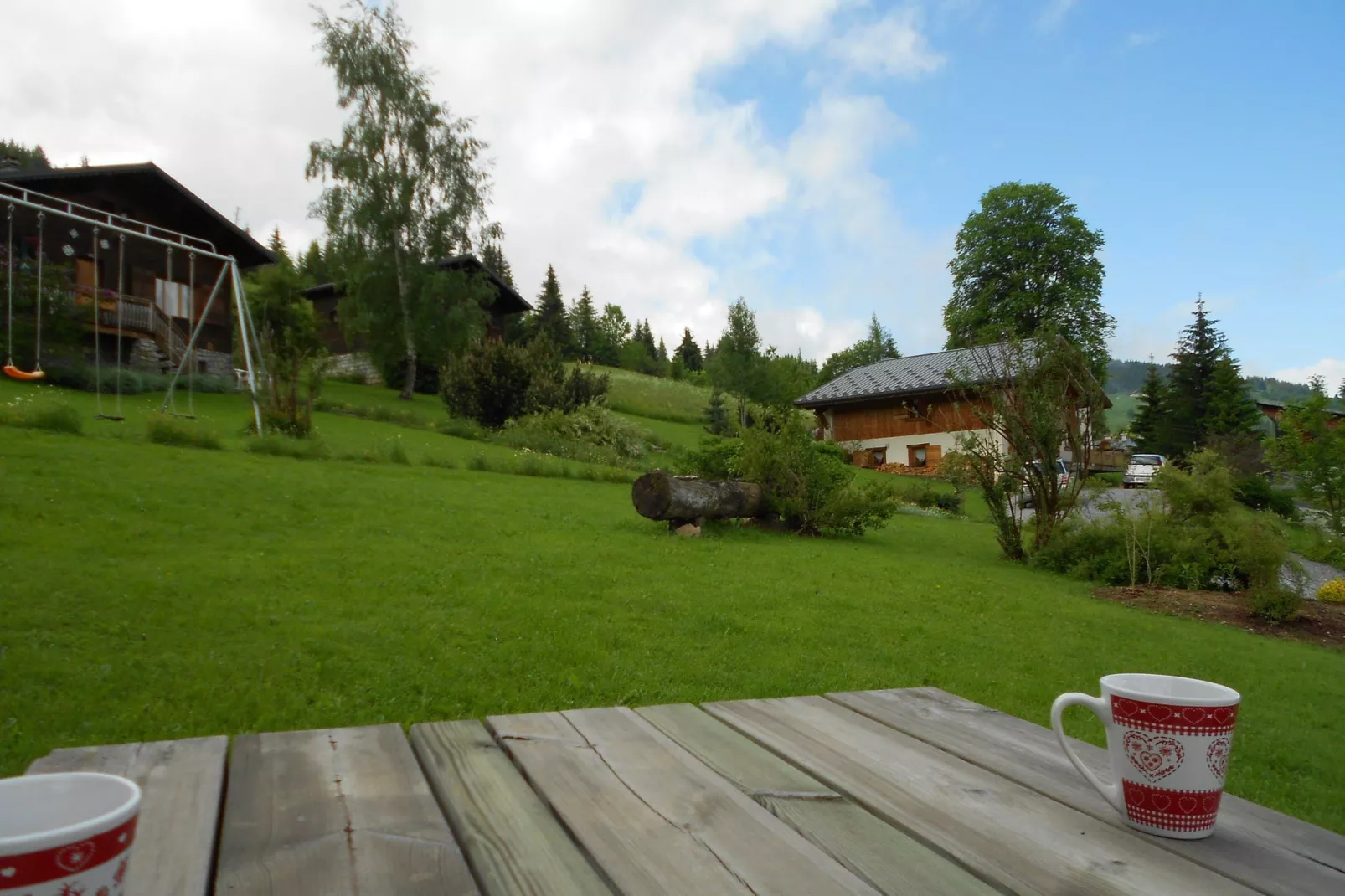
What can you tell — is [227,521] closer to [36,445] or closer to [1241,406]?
[36,445]

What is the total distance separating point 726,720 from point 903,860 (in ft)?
2.00

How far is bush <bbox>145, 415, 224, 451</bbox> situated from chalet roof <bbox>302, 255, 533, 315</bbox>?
19.9 metres

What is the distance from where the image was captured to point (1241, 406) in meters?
40.2

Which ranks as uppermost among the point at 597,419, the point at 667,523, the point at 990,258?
the point at 990,258

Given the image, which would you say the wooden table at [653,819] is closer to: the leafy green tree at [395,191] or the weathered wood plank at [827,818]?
the weathered wood plank at [827,818]

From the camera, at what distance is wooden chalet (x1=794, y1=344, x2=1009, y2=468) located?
3575 cm

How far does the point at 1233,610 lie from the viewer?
10.1 m

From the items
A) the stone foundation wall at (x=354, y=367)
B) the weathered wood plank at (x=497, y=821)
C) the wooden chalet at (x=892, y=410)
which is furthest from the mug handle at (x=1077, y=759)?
the stone foundation wall at (x=354, y=367)

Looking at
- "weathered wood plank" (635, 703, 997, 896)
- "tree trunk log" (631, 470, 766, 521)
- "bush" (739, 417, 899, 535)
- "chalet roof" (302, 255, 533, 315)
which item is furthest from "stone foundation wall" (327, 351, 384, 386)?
"weathered wood plank" (635, 703, 997, 896)

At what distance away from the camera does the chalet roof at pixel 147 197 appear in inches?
944

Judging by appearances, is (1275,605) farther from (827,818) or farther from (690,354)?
(690,354)

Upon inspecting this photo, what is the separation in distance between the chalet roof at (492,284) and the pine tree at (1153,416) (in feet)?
102

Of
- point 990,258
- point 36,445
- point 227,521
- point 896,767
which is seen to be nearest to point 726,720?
point 896,767

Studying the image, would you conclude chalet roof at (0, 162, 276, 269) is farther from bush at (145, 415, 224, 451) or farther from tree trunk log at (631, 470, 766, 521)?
tree trunk log at (631, 470, 766, 521)
